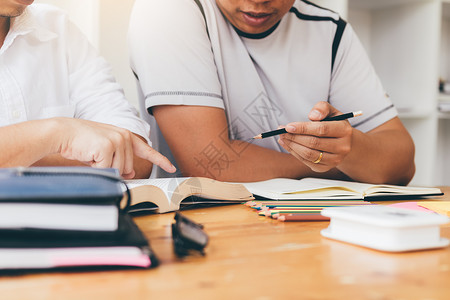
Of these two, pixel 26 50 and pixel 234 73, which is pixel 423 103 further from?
pixel 26 50

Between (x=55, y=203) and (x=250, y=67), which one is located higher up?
(x=250, y=67)

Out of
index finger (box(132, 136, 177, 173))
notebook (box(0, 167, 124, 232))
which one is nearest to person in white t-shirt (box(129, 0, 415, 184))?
index finger (box(132, 136, 177, 173))

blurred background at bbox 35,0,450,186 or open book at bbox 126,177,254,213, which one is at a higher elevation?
blurred background at bbox 35,0,450,186

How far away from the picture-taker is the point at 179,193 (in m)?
0.81

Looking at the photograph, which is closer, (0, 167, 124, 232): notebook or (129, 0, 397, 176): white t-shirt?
(0, 167, 124, 232): notebook

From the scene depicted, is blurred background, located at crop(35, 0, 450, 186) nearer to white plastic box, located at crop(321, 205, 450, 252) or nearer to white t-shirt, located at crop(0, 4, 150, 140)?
white t-shirt, located at crop(0, 4, 150, 140)

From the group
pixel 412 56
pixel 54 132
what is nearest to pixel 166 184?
pixel 54 132


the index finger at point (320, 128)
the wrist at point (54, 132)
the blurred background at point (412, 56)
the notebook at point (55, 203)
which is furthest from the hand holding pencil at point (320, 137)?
the blurred background at point (412, 56)

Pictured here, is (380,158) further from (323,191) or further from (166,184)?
(166,184)

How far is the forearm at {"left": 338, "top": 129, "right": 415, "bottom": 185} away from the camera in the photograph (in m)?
1.21

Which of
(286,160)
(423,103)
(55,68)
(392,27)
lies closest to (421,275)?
(286,160)

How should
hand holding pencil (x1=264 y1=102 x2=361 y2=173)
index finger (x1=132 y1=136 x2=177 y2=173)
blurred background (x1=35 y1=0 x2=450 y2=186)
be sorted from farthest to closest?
blurred background (x1=35 y1=0 x2=450 y2=186), hand holding pencil (x1=264 y1=102 x2=361 y2=173), index finger (x1=132 y1=136 x2=177 y2=173)

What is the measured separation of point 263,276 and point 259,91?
0.99 meters

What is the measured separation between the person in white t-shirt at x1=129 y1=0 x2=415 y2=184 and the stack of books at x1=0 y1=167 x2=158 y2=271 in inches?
23.1
